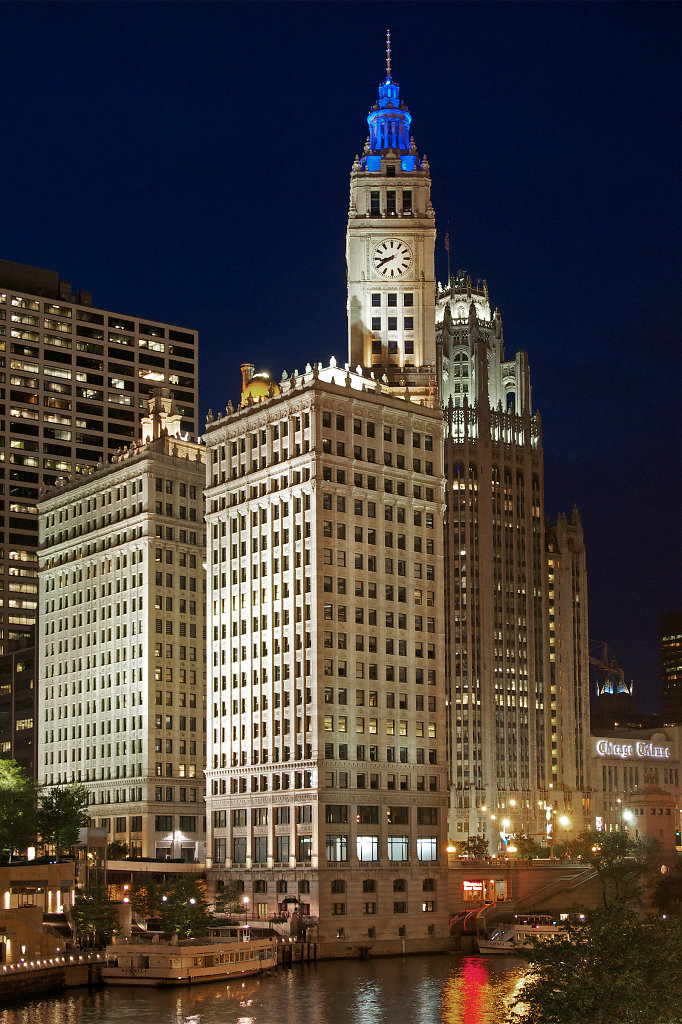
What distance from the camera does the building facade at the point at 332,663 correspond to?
542 ft

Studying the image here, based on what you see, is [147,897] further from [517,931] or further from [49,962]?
[517,931]

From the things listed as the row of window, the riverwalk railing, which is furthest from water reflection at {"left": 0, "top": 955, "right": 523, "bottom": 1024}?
the row of window

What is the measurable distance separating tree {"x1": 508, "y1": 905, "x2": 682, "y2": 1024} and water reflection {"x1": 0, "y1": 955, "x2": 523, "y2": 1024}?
36717mm

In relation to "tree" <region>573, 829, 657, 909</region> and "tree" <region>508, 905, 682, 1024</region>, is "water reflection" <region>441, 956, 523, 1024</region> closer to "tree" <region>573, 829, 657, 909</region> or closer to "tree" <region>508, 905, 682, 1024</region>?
"tree" <region>573, 829, 657, 909</region>

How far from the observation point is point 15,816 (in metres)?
171

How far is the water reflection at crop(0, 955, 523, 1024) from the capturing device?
11106cm

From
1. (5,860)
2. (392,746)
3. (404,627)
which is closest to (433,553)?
(404,627)

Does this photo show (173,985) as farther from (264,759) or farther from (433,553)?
(433,553)

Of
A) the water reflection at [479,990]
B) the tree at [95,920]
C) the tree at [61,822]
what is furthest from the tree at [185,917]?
the tree at [61,822]

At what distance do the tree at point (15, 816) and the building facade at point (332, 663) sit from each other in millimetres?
22649

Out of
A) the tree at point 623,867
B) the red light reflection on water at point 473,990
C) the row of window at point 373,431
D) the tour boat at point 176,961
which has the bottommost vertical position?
the red light reflection on water at point 473,990

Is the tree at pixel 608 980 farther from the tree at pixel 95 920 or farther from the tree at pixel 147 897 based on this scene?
the tree at pixel 147 897

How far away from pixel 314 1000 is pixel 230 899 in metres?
43.8

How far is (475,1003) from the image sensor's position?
119375 mm
